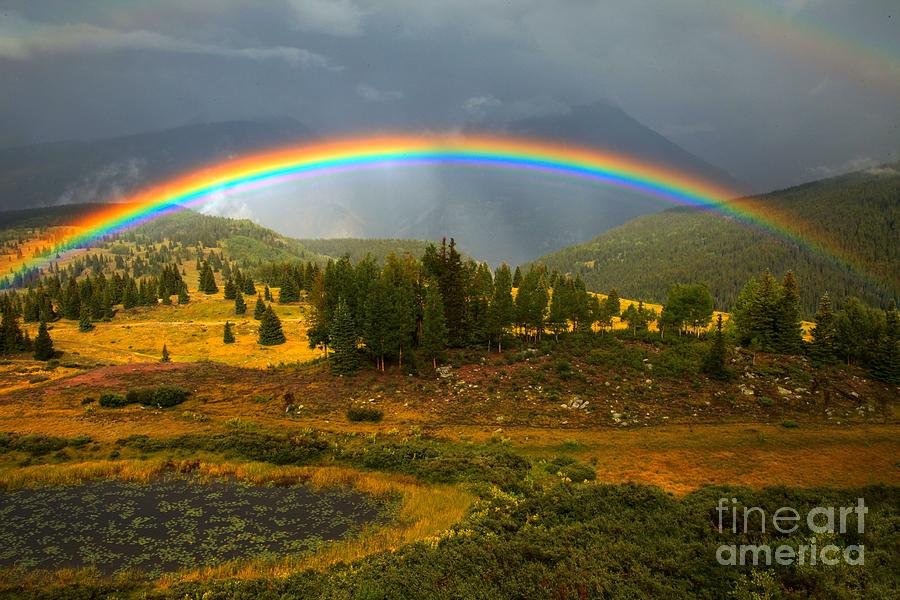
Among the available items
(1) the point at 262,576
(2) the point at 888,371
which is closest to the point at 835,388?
(2) the point at 888,371

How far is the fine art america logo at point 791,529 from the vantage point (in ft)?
53.3

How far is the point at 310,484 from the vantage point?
2962cm

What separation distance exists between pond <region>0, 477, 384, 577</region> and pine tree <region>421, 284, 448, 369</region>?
28.9m

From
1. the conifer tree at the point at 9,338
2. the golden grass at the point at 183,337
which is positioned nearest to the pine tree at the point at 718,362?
the golden grass at the point at 183,337

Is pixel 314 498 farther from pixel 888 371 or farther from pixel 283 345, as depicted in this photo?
pixel 283 345

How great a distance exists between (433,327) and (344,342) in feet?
38.2

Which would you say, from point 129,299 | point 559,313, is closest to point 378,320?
point 559,313

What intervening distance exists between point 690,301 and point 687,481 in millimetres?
57397

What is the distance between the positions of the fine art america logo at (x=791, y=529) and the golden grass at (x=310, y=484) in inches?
513

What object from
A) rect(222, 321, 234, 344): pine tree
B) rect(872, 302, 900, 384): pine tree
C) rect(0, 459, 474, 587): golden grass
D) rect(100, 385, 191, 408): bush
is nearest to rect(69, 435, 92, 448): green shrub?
rect(0, 459, 474, 587): golden grass

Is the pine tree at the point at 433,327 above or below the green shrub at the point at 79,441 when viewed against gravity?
above

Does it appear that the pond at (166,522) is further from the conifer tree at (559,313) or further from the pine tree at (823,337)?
the pine tree at (823,337)

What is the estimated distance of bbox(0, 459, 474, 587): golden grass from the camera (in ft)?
64.8

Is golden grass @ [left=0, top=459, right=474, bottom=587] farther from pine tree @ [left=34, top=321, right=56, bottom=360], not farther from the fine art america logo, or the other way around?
pine tree @ [left=34, top=321, right=56, bottom=360]
